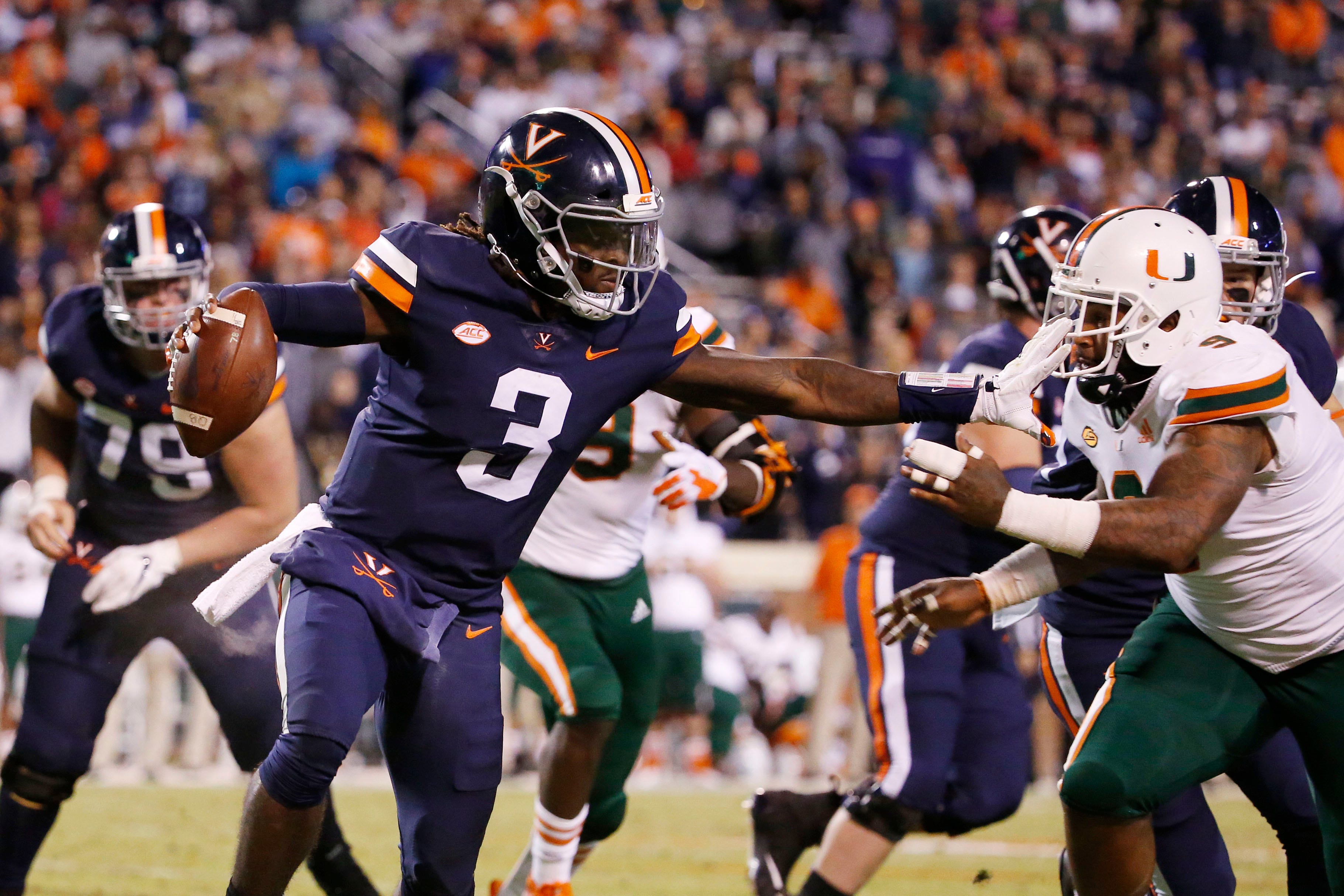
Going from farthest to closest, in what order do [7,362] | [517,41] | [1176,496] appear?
[517,41] < [7,362] < [1176,496]

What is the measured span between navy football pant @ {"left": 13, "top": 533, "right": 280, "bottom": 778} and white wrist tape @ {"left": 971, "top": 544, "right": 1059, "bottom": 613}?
81.0 inches

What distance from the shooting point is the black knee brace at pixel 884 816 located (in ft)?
Answer: 14.8

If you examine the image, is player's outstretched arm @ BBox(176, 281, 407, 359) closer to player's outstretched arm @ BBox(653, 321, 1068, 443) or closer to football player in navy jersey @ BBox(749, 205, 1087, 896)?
player's outstretched arm @ BBox(653, 321, 1068, 443)

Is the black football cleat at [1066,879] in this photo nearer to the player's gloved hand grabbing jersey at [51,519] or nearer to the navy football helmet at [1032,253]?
the navy football helmet at [1032,253]

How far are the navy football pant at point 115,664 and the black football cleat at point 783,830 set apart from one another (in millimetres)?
1632

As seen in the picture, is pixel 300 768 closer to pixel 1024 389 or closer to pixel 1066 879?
pixel 1024 389

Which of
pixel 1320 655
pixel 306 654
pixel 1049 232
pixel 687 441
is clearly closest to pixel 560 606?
pixel 687 441

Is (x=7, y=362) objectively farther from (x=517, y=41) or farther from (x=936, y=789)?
(x=936, y=789)

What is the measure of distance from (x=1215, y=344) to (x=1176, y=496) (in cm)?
42

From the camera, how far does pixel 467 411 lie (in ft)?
10.8

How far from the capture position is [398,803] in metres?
3.35

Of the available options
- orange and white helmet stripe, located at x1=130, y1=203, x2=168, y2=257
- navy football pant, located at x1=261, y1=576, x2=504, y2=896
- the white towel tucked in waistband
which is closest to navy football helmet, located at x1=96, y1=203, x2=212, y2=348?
orange and white helmet stripe, located at x1=130, y1=203, x2=168, y2=257

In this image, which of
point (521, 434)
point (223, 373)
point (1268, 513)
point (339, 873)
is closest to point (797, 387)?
point (521, 434)

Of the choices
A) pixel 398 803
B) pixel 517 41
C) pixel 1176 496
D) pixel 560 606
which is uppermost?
pixel 1176 496
